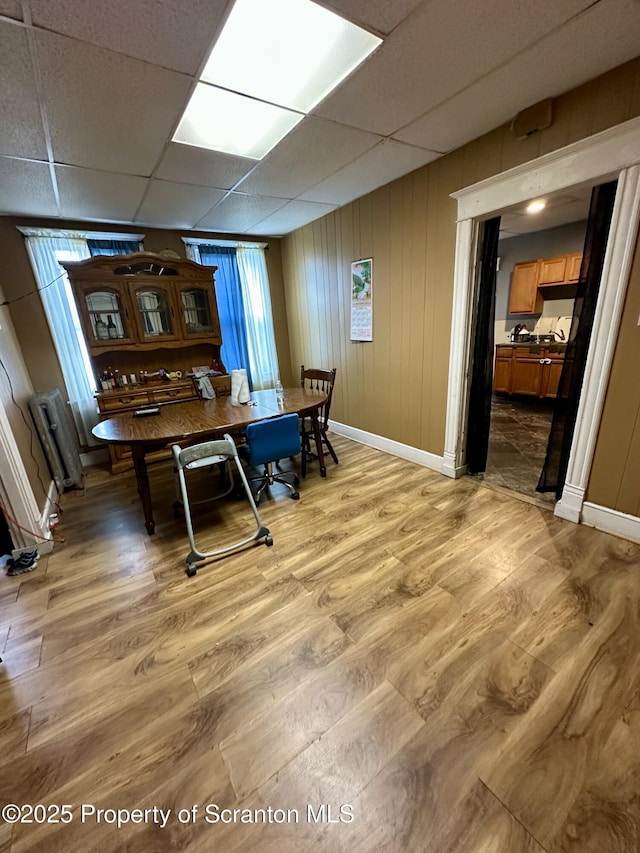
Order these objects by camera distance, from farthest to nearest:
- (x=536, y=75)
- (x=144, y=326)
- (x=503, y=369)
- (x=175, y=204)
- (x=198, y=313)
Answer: (x=503, y=369), (x=198, y=313), (x=144, y=326), (x=175, y=204), (x=536, y=75)

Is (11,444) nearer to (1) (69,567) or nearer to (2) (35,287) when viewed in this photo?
(1) (69,567)

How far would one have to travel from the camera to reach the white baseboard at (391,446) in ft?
10.3

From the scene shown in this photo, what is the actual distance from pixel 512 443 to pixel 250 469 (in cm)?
290

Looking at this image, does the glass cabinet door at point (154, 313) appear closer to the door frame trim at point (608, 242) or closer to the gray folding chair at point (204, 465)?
the gray folding chair at point (204, 465)

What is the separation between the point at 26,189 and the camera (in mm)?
2576

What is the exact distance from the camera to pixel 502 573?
6.15 ft

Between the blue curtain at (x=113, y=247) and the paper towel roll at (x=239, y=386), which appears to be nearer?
the paper towel roll at (x=239, y=386)

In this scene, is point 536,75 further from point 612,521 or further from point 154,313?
point 154,313

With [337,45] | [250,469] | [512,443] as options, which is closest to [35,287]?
[250,469]

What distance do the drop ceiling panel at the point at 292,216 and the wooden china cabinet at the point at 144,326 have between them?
2.97 ft

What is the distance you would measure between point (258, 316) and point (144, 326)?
4.76 ft

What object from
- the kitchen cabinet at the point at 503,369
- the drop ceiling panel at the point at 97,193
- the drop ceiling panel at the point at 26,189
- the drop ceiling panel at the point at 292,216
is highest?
the drop ceiling panel at the point at 292,216

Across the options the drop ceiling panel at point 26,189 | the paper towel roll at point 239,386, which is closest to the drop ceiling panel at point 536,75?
the paper towel roll at point 239,386

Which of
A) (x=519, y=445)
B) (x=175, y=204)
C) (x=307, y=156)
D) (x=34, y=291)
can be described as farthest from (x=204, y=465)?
(x=519, y=445)
